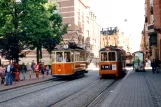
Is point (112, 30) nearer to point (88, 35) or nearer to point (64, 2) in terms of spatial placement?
point (88, 35)

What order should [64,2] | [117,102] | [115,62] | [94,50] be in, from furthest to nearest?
[94,50]
[64,2]
[115,62]
[117,102]

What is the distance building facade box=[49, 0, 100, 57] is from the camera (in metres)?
55.8

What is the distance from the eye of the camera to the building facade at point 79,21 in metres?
55.8

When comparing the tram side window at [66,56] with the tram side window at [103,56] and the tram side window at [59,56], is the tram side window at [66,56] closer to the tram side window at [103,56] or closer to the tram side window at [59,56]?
the tram side window at [59,56]

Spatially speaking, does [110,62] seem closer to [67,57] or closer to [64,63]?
[67,57]

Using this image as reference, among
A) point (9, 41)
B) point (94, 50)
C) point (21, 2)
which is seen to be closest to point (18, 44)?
point (9, 41)

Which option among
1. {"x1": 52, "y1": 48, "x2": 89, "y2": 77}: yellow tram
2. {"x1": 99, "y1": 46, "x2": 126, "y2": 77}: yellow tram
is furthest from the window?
{"x1": 99, "y1": 46, "x2": 126, "y2": 77}: yellow tram

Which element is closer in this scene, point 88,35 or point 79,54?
point 79,54

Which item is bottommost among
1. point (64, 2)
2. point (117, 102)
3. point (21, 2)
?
point (117, 102)

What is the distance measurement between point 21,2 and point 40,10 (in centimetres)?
261

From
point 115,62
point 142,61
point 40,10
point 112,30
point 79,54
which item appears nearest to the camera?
point 115,62

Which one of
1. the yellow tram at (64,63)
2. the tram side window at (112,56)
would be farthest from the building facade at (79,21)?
the tram side window at (112,56)

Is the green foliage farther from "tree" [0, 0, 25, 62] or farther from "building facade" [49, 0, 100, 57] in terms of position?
"building facade" [49, 0, 100, 57]

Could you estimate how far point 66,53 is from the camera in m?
24.2
